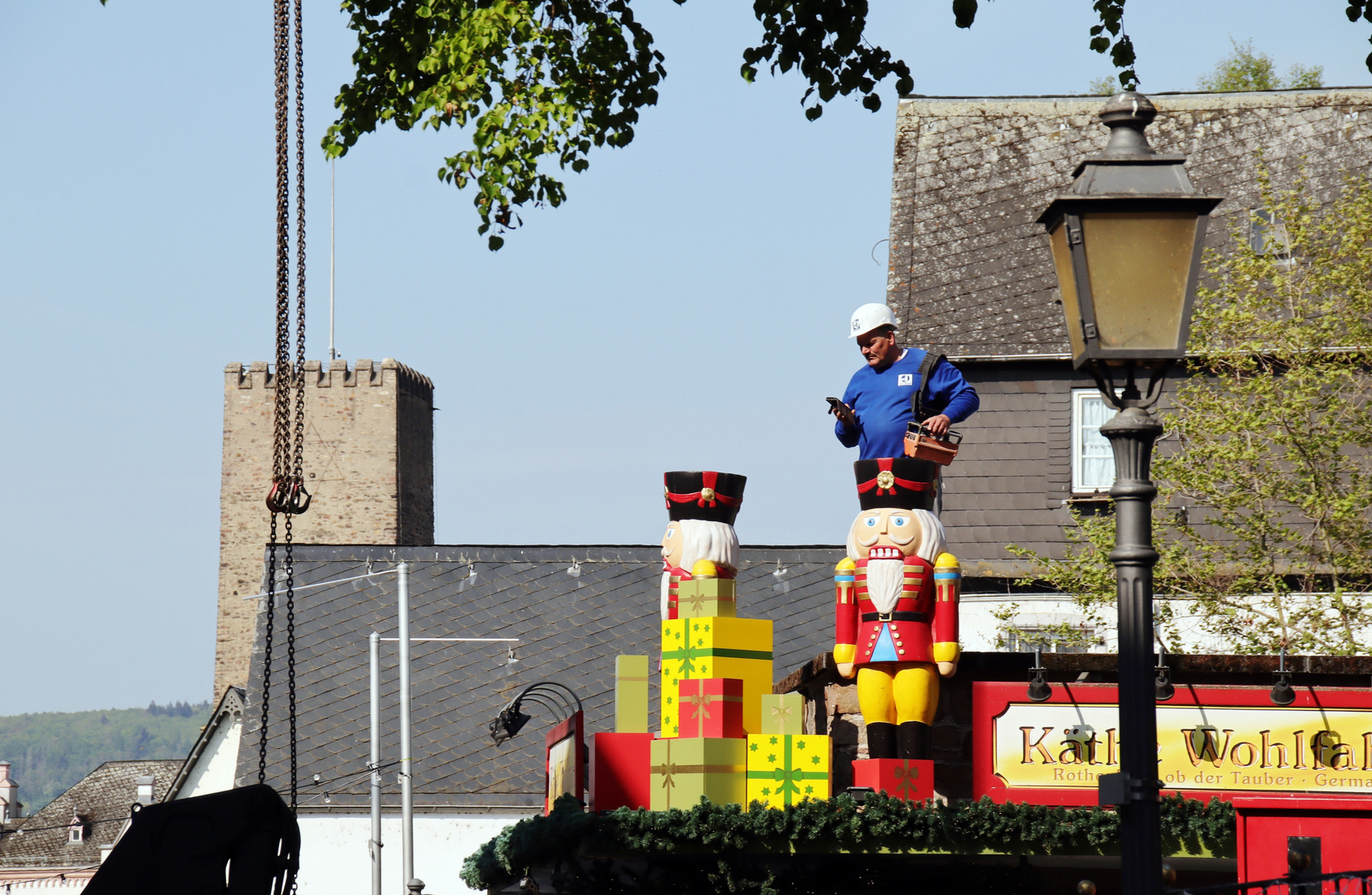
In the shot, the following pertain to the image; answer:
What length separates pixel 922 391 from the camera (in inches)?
370

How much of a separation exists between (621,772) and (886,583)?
163 cm

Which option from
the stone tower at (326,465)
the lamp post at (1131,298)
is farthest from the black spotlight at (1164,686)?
the stone tower at (326,465)

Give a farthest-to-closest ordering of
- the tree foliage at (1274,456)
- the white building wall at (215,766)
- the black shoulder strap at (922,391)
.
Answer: the white building wall at (215,766) → the tree foliage at (1274,456) → the black shoulder strap at (922,391)

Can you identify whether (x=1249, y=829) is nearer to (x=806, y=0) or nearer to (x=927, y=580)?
(x=927, y=580)

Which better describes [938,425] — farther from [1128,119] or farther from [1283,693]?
[1128,119]

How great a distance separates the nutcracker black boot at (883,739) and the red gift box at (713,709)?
67 cm

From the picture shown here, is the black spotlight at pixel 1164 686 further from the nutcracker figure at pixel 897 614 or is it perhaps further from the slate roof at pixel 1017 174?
the slate roof at pixel 1017 174

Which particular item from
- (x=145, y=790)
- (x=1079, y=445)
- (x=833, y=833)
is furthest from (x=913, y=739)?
(x=145, y=790)

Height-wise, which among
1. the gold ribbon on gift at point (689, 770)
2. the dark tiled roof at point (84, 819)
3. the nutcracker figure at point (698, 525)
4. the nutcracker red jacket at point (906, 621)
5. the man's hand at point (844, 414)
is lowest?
the dark tiled roof at point (84, 819)

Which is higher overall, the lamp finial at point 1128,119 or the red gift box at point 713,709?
the lamp finial at point 1128,119

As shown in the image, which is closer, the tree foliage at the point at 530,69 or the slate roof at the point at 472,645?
the tree foliage at the point at 530,69

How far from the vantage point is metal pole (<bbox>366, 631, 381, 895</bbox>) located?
68.4ft

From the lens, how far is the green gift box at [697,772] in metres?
8.38

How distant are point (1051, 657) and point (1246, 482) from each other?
703cm
